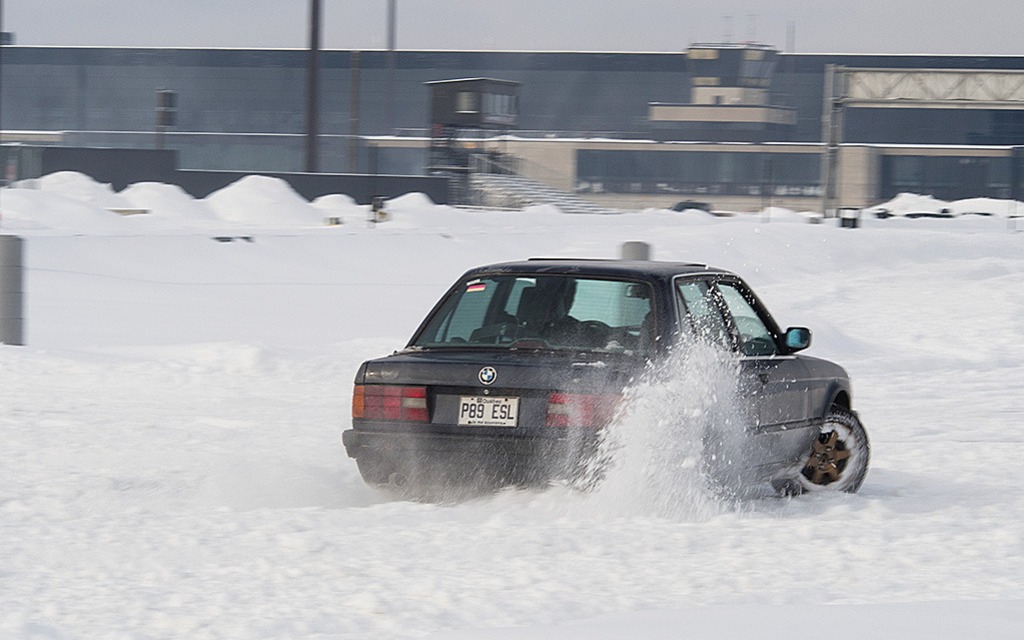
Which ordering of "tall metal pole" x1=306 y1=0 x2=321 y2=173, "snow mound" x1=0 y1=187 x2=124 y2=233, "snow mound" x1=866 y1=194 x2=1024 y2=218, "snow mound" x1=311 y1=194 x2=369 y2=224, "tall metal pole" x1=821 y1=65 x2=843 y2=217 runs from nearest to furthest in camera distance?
"snow mound" x1=0 y1=187 x2=124 y2=233
"snow mound" x1=311 y1=194 x2=369 y2=224
"tall metal pole" x1=821 y1=65 x2=843 y2=217
"tall metal pole" x1=306 y1=0 x2=321 y2=173
"snow mound" x1=866 y1=194 x2=1024 y2=218

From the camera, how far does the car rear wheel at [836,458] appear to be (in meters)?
7.88

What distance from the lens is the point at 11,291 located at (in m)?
13.4

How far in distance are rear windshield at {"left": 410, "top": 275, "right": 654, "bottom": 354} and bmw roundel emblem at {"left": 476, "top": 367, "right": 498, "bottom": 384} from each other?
0.80 ft

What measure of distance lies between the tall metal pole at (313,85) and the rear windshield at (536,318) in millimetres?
43589

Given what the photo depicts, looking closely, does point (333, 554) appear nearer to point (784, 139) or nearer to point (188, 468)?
point (188, 468)

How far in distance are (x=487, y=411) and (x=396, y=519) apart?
0.59m

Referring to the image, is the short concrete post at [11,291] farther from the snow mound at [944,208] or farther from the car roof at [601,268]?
the snow mound at [944,208]

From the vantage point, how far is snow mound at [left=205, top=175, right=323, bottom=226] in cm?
3741

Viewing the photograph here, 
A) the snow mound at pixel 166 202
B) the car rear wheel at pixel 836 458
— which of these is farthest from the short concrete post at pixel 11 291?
the snow mound at pixel 166 202

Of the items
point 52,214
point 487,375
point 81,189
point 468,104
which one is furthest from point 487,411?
point 468,104

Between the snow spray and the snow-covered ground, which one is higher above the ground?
the snow spray

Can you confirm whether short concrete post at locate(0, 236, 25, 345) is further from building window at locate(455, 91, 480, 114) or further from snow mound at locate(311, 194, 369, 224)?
building window at locate(455, 91, 480, 114)

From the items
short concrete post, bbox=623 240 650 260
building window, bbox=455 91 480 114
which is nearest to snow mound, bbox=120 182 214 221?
building window, bbox=455 91 480 114

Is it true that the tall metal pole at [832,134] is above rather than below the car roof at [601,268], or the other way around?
above
